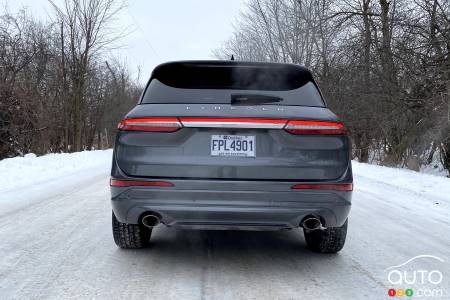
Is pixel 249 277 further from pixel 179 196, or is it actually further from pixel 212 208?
pixel 179 196

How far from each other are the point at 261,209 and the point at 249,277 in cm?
52

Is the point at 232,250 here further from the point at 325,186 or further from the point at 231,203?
the point at 325,186

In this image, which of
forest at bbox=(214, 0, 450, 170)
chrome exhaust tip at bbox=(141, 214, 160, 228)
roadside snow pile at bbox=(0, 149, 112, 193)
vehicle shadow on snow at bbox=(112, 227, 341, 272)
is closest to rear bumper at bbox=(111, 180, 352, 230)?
chrome exhaust tip at bbox=(141, 214, 160, 228)

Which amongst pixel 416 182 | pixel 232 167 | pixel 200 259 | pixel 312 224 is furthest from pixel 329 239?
pixel 416 182

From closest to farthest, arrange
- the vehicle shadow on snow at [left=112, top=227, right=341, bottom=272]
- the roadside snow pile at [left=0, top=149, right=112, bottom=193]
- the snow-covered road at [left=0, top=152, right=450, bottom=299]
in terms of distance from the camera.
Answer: the snow-covered road at [left=0, top=152, right=450, bottom=299] < the vehicle shadow on snow at [left=112, top=227, right=341, bottom=272] < the roadside snow pile at [left=0, top=149, right=112, bottom=193]

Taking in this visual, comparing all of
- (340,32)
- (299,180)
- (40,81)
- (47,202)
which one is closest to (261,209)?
(299,180)

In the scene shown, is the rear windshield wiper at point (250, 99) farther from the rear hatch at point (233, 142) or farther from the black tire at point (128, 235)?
the black tire at point (128, 235)

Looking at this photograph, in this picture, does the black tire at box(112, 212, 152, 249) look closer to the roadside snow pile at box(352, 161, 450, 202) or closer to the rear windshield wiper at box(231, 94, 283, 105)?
the rear windshield wiper at box(231, 94, 283, 105)

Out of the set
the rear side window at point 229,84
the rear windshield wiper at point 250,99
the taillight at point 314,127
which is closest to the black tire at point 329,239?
the taillight at point 314,127

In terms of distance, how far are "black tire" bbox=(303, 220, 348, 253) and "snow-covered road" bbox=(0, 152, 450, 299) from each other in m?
0.08

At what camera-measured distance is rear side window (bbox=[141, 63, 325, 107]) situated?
3.23 meters

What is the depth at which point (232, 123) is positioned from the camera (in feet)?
9.57

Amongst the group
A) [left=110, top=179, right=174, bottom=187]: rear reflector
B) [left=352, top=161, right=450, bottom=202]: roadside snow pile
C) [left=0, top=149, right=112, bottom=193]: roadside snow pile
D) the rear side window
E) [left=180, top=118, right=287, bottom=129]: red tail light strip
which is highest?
the rear side window

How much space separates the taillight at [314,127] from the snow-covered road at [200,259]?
3.45 ft
